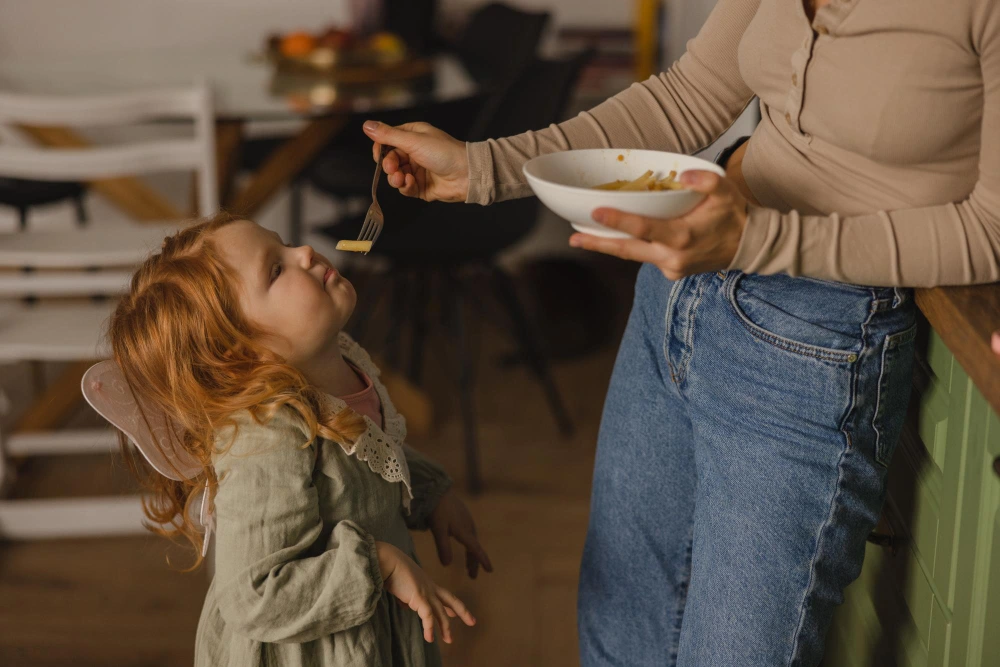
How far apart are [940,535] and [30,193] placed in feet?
8.10

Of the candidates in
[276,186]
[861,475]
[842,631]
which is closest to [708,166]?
[861,475]

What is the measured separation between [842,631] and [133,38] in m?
3.18

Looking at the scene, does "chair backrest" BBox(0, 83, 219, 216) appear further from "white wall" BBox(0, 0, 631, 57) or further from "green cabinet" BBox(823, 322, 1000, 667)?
"white wall" BBox(0, 0, 631, 57)

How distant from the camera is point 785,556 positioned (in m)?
0.91

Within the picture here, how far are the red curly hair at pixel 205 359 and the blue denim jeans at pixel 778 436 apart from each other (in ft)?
1.23

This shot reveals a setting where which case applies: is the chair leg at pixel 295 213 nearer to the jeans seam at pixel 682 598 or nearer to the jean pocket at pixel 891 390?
the jeans seam at pixel 682 598

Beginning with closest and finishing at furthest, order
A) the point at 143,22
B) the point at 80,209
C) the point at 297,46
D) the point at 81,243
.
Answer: the point at 81,243 → the point at 297,46 → the point at 80,209 → the point at 143,22

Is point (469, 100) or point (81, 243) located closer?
point (81, 243)

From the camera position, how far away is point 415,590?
1015 mm

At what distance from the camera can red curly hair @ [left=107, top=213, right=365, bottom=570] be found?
1014 mm

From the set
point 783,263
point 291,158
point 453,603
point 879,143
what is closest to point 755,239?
point 783,263

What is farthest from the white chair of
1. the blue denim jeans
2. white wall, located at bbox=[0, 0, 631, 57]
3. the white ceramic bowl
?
white wall, located at bbox=[0, 0, 631, 57]

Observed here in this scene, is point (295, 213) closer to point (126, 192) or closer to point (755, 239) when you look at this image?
point (126, 192)

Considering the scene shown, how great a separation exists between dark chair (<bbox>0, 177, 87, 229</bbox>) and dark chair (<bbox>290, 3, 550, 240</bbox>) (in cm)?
68
